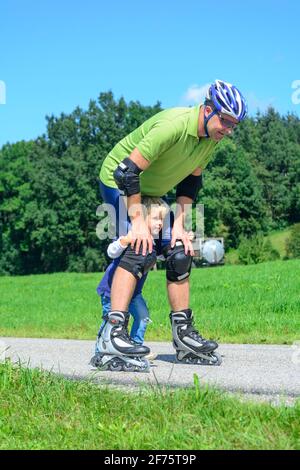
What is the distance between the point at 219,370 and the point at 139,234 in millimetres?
1002

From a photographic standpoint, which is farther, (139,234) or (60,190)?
(60,190)

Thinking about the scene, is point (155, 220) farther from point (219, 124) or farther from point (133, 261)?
point (219, 124)

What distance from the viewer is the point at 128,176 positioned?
4.33 m

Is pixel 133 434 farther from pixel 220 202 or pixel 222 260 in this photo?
pixel 220 202

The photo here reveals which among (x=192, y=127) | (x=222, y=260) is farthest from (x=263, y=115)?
(x=192, y=127)

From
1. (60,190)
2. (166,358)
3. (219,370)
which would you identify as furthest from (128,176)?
(60,190)

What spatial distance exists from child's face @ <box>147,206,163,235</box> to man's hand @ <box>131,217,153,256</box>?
6.6 inches

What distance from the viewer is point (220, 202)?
61875mm

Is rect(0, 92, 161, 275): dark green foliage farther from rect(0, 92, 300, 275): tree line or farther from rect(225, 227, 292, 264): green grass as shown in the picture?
rect(225, 227, 292, 264): green grass

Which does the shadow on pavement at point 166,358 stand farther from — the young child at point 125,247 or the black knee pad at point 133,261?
the black knee pad at point 133,261

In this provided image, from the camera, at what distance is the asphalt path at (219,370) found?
363 centimetres

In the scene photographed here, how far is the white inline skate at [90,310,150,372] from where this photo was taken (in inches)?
168

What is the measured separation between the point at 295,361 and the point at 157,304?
305 inches

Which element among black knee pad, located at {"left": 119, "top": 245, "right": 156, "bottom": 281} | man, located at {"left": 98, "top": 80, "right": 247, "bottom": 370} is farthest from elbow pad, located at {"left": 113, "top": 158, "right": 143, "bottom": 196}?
black knee pad, located at {"left": 119, "top": 245, "right": 156, "bottom": 281}
